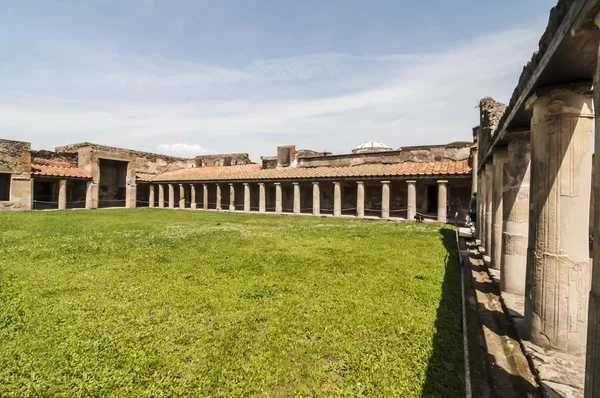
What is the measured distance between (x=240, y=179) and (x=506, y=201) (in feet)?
69.3

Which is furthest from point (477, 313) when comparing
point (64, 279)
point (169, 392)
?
point (64, 279)

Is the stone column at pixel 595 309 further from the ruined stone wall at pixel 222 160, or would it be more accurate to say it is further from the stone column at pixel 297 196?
the ruined stone wall at pixel 222 160

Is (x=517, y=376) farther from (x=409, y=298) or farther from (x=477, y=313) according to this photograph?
(x=409, y=298)

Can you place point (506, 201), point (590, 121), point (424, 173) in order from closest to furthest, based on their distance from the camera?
point (590, 121), point (506, 201), point (424, 173)

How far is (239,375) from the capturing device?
9.34ft

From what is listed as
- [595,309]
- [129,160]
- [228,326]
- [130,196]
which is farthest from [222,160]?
[595,309]

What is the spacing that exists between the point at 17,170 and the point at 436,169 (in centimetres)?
2847

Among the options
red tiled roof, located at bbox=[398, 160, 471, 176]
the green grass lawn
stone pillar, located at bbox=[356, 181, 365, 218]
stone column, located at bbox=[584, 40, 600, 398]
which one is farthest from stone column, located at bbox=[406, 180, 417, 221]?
stone column, located at bbox=[584, 40, 600, 398]

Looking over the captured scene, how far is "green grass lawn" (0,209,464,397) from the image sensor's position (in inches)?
109

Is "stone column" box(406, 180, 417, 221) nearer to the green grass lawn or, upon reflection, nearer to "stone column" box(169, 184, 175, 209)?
the green grass lawn

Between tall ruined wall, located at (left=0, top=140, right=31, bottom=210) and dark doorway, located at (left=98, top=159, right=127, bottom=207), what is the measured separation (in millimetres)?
6671

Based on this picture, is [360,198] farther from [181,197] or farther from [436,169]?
[181,197]

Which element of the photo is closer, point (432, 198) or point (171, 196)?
point (432, 198)

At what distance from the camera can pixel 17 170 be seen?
22125 mm
